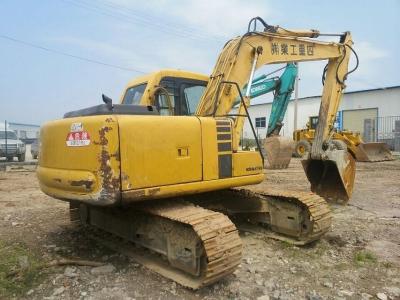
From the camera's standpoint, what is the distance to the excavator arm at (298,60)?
546 centimetres

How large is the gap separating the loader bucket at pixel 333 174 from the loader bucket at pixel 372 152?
10685mm

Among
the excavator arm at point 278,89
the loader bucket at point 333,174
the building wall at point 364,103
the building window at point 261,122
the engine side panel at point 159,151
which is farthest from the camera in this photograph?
the building window at point 261,122

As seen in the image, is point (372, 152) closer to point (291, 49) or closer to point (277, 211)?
point (291, 49)

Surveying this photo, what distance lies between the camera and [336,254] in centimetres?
502

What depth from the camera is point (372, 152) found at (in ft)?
60.2

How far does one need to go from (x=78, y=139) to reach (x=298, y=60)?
13.1ft

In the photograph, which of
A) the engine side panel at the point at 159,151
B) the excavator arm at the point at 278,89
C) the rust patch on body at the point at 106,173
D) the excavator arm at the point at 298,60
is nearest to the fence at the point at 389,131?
the excavator arm at the point at 278,89

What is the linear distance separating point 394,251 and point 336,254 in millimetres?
706

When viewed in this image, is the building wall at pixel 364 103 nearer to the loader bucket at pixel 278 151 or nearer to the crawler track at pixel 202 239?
the loader bucket at pixel 278 151

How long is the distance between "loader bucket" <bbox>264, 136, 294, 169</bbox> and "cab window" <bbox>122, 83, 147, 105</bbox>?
29.7 ft

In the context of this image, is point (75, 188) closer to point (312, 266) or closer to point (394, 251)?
point (312, 266)

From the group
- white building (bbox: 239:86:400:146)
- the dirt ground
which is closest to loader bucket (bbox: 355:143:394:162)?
the dirt ground

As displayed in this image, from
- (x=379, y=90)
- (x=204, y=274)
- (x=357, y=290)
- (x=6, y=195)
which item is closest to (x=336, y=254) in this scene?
(x=357, y=290)

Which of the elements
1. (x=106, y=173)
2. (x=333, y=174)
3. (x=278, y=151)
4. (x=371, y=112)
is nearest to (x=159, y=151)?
(x=106, y=173)
